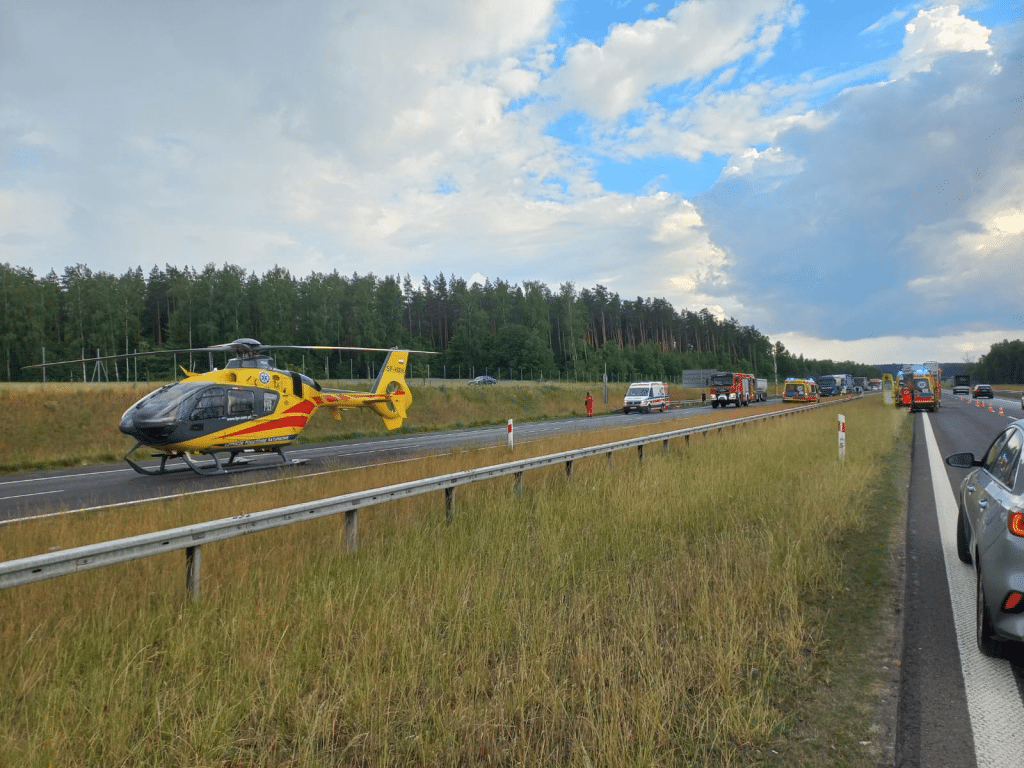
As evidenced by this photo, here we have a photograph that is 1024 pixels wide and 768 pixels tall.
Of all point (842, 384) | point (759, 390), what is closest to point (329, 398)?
point (759, 390)

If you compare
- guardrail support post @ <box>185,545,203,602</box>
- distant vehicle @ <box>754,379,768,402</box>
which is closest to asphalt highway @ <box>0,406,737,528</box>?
guardrail support post @ <box>185,545,203,602</box>

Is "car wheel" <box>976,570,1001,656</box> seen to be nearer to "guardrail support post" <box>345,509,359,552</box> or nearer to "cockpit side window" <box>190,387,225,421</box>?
"guardrail support post" <box>345,509,359,552</box>

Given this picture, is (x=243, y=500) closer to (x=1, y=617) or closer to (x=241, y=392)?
(x=1, y=617)

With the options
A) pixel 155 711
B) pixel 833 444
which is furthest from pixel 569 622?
pixel 833 444

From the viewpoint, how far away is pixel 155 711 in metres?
3.18

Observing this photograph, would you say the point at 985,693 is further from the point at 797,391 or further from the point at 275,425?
the point at 797,391

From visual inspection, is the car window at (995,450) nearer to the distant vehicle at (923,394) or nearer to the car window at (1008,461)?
the car window at (1008,461)

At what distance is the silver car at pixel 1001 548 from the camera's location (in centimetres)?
367

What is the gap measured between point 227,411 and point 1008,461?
47.7 feet

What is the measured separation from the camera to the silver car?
3.67 meters

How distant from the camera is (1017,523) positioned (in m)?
3.71

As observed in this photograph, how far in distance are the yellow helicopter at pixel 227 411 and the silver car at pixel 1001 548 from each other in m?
11.4

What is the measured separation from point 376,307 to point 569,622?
9063 centimetres

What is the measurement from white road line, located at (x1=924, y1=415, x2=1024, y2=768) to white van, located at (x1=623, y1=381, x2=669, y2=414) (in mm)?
39521
